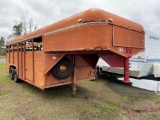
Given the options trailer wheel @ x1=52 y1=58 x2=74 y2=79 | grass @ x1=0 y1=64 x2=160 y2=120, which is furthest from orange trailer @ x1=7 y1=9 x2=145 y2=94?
grass @ x1=0 y1=64 x2=160 y2=120

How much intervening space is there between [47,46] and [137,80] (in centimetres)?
503

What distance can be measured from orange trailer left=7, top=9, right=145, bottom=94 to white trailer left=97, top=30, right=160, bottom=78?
201cm

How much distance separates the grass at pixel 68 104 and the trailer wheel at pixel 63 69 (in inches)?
31.8

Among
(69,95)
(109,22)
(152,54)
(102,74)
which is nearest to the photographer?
(109,22)

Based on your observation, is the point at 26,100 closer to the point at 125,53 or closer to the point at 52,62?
the point at 52,62

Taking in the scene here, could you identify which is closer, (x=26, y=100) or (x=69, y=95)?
(x=26, y=100)

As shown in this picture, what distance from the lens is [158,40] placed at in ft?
25.5

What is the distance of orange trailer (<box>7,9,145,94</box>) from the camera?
307cm

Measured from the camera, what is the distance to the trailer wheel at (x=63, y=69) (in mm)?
4783

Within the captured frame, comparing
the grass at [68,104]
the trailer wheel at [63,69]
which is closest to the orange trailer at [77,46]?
the trailer wheel at [63,69]

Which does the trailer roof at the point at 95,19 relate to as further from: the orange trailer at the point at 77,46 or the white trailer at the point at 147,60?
the white trailer at the point at 147,60

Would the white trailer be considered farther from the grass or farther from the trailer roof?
the trailer roof

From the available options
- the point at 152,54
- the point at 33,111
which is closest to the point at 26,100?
the point at 33,111

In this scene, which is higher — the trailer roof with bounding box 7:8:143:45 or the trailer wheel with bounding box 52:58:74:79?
the trailer roof with bounding box 7:8:143:45
